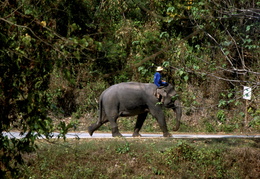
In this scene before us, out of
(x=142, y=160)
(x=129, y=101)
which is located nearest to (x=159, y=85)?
(x=129, y=101)

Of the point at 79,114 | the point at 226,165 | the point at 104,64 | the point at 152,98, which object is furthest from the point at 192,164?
the point at 104,64

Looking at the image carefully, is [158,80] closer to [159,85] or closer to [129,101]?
[159,85]

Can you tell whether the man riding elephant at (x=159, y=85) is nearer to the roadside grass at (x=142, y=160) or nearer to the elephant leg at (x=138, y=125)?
the elephant leg at (x=138, y=125)

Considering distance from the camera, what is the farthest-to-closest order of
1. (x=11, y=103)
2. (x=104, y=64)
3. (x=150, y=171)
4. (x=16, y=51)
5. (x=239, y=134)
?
(x=104, y=64) < (x=239, y=134) < (x=150, y=171) < (x=11, y=103) < (x=16, y=51)

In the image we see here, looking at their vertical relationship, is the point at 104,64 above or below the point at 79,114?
above

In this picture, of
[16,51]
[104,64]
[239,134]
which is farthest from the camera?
[104,64]

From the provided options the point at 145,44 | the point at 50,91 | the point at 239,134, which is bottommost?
the point at 239,134

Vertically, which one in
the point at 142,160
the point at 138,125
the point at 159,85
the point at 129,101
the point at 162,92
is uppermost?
the point at 159,85

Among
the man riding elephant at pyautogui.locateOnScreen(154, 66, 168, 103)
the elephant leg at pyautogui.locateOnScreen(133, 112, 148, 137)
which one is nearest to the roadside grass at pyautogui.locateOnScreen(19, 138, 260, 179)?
the elephant leg at pyautogui.locateOnScreen(133, 112, 148, 137)

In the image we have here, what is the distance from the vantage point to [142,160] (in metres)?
16.4

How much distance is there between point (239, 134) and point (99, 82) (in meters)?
7.58

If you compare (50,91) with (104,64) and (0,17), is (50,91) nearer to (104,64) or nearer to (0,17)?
(104,64)

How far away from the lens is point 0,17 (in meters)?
7.21

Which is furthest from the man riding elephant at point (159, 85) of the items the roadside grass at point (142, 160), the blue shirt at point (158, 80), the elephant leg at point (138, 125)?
the roadside grass at point (142, 160)
